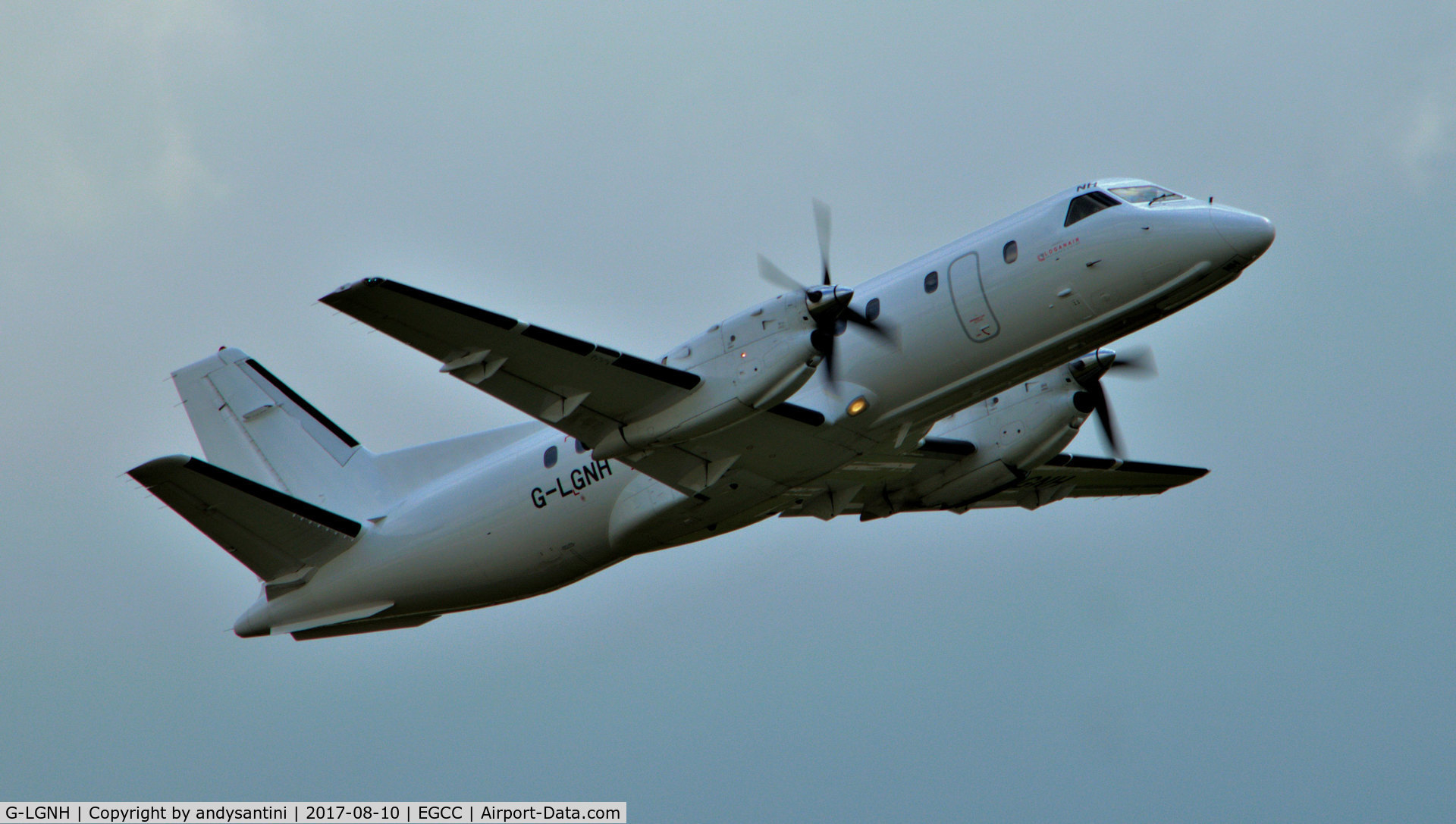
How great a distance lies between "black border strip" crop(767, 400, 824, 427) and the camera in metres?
18.3

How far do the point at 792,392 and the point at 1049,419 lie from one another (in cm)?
627

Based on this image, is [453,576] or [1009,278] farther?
[453,576]

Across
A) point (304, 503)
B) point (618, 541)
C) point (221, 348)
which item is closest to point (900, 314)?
point (618, 541)

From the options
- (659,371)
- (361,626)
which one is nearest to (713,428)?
(659,371)

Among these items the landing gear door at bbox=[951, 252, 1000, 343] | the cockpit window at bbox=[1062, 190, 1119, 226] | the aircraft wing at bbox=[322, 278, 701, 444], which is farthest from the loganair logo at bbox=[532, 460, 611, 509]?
the cockpit window at bbox=[1062, 190, 1119, 226]

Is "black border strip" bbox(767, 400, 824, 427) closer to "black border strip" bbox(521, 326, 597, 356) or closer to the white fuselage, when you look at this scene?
the white fuselage

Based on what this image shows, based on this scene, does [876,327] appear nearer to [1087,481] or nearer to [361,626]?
[1087,481]

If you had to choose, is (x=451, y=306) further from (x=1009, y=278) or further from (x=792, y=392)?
(x=1009, y=278)

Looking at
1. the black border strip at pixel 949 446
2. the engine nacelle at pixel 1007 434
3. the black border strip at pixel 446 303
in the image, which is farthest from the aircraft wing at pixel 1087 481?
the black border strip at pixel 446 303

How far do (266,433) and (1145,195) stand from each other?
16.1m

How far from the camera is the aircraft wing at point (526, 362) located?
16203 mm

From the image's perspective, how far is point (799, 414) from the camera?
18.5 m

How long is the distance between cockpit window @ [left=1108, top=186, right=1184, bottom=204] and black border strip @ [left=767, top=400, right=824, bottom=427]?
5.02 metres

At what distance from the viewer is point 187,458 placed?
1920cm
